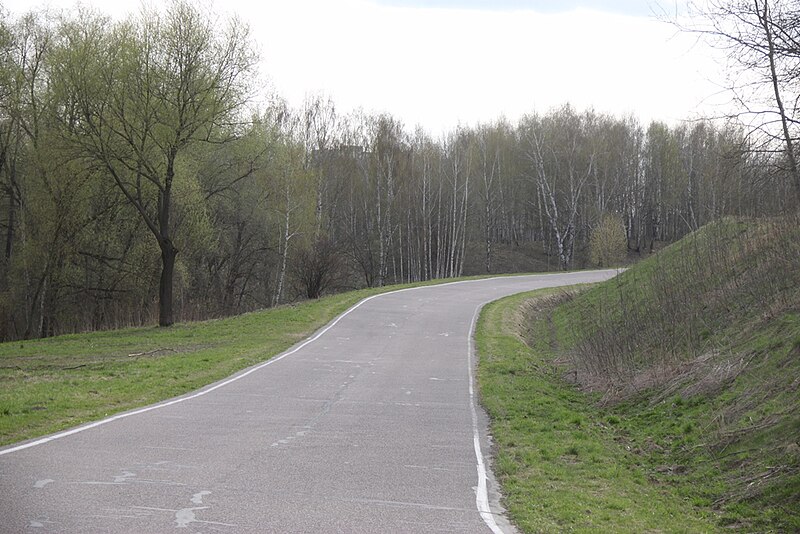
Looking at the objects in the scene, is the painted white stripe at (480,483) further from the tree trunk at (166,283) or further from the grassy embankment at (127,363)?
the tree trunk at (166,283)

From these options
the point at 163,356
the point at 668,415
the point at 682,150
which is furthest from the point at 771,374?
the point at 682,150

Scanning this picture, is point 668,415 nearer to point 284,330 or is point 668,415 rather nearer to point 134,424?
point 134,424

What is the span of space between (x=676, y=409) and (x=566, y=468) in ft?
11.7

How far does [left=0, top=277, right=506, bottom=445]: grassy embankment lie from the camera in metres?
11.9

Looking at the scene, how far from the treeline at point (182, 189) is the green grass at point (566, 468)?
16.9 ft

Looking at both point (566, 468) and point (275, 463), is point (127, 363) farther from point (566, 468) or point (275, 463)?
point (566, 468)

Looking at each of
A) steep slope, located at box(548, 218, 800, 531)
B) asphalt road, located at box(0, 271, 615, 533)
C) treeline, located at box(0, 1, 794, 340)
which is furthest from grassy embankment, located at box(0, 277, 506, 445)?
steep slope, located at box(548, 218, 800, 531)

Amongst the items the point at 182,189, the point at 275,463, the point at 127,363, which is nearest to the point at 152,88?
the point at 182,189

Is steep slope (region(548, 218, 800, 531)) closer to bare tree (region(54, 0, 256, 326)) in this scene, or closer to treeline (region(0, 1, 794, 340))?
treeline (region(0, 1, 794, 340))

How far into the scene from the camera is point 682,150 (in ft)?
249

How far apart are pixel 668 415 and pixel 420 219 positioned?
185ft

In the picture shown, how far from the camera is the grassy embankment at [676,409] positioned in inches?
310

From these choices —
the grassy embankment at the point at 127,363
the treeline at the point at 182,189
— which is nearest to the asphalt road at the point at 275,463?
the grassy embankment at the point at 127,363

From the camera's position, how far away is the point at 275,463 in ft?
29.2
